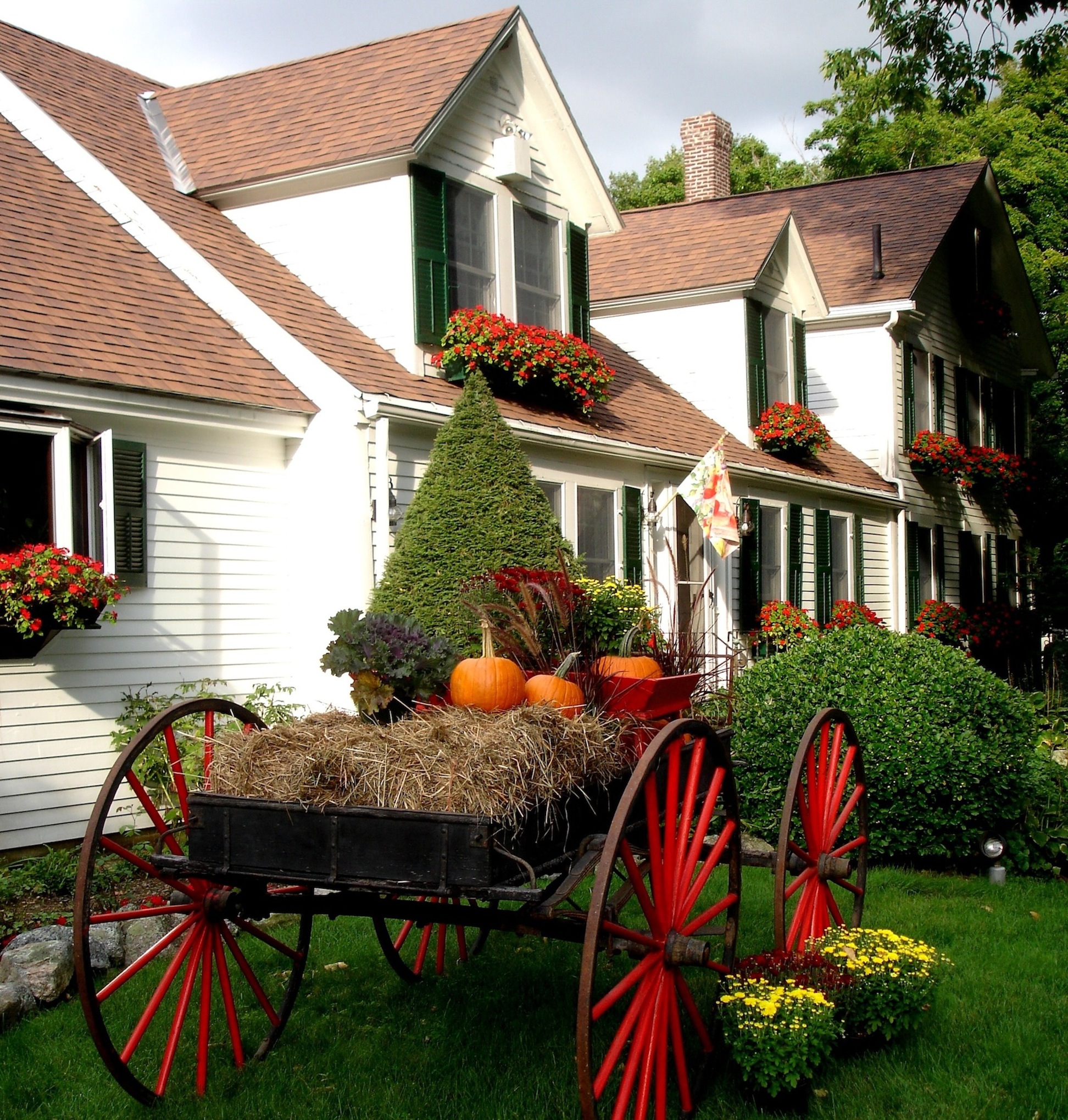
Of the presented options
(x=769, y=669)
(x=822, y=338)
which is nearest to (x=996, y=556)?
(x=822, y=338)

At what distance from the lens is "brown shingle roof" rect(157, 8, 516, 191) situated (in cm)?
1105

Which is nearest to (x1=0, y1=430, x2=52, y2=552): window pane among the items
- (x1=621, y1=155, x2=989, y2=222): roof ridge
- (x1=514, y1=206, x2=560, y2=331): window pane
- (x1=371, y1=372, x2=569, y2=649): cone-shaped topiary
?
(x1=371, y1=372, x2=569, y2=649): cone-shaped topiary

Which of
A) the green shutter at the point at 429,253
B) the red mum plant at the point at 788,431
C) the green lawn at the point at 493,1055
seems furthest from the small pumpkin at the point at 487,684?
the red mum plant at the point at 788,431

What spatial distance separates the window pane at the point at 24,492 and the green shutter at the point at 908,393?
44.8 ft

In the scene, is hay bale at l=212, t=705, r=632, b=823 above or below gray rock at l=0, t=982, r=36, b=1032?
above

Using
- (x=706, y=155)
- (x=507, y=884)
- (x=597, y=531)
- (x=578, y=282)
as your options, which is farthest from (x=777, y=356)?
(x=507, y=884)

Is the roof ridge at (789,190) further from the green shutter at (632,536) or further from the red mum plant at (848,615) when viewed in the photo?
the green shutter at (632,536)

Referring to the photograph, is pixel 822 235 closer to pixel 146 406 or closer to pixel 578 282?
pixel 578 282

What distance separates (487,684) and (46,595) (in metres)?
3.70

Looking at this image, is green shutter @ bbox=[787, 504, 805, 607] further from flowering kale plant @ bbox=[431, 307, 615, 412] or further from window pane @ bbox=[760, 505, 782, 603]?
flowering kale plant @ bbox=[431, 307, 615, 412]

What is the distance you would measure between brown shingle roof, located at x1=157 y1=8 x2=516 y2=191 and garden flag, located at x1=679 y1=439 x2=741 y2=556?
417 centimetres

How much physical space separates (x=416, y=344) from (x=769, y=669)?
168 inches

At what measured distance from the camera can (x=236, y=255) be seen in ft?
35.3

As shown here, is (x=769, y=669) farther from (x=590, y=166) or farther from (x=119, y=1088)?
(x=590, y=166)
